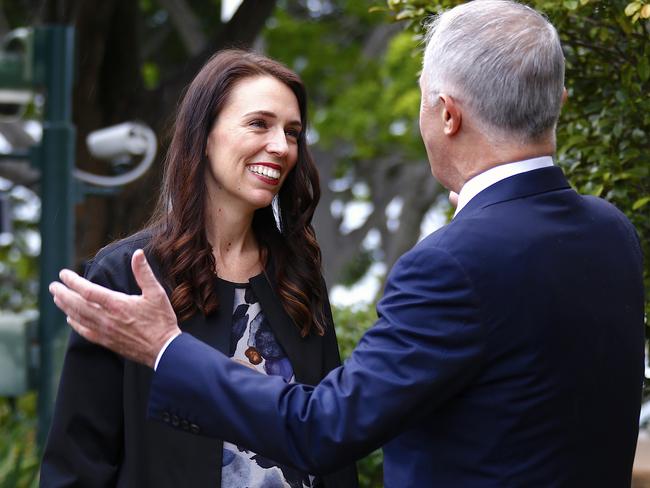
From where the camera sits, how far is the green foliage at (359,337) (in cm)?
438

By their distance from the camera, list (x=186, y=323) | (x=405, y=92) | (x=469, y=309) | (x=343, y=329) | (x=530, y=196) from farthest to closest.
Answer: (x=405, y=92)
(x=343, y=329)
(x=186, y=323)
(x=530, y=196)
(x=469, y=309)

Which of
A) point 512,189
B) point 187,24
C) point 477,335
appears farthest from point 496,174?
point 187,24

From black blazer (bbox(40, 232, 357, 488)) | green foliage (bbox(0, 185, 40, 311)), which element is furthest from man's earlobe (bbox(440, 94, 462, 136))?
green foliage (bbox(0, 185, 40, 311))

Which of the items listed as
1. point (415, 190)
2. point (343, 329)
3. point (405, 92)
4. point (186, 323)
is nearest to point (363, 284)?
point (415, 190)

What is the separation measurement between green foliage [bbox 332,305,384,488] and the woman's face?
1.28 meters

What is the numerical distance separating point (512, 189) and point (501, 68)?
10.3 inches

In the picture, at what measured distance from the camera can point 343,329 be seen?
5.16m

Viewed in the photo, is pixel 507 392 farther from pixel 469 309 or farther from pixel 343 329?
pixel 343 329

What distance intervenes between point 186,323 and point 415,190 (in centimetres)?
1470

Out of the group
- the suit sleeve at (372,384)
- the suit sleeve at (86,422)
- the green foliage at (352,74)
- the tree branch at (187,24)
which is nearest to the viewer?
the suit sleeve at (372,384)

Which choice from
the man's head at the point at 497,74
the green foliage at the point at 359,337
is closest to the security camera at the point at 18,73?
the green foliage at the point at 359,337

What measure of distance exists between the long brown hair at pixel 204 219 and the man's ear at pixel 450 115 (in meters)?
0.98

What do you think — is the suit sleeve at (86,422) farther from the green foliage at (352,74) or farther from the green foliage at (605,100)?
the green foliage at (352,74)

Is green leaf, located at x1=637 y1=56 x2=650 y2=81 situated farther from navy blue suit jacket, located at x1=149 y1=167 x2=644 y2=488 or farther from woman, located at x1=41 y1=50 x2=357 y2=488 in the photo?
navy blue suit jacket, located at x1=149 y1=167 x2=644 y2=488
